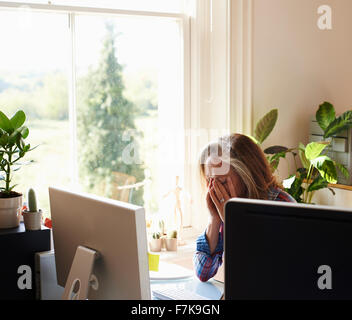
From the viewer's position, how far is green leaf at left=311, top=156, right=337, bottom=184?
2.57 meters

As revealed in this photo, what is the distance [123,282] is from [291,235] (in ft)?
1.76

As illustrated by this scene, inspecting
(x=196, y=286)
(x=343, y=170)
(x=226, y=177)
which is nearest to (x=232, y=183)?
(x=226, y=177)

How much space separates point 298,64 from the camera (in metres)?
3.09

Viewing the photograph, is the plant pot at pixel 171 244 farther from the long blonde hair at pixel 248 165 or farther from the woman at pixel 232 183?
the long blonde hair at pixel 248 165

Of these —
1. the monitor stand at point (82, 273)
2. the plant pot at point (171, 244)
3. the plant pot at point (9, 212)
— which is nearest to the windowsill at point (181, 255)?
the plant pot at point (171, 244)

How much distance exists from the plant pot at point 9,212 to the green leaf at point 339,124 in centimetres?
171

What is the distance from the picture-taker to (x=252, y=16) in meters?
2.86

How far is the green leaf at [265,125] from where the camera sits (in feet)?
9.20

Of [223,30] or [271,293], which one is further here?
[223,30]

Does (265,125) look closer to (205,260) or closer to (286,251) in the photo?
(205,260)

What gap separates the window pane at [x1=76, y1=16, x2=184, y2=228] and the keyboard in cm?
120
